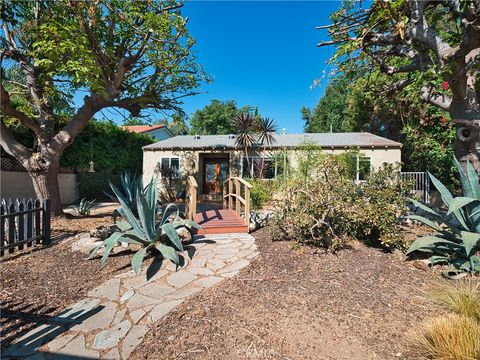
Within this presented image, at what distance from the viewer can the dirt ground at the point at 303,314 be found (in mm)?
2209

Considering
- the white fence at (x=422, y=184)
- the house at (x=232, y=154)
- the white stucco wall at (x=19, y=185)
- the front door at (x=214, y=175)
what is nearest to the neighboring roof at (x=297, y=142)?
the house at (x=232, y=154)

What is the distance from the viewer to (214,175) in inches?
598

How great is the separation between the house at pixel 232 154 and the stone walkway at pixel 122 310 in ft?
31.3

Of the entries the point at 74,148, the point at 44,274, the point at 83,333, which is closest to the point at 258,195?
the point at 44,274

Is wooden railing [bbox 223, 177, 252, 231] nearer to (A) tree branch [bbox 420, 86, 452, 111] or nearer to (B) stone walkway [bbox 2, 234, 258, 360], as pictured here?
(B) stone walkway [bbox 2, 234, 258, 360]

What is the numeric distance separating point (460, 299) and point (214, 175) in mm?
13246

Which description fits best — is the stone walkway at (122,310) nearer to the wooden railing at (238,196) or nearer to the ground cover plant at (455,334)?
the wooden railing at (238,196)

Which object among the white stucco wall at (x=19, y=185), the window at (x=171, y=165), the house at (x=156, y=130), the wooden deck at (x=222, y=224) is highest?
the house at (x=156, y=130)

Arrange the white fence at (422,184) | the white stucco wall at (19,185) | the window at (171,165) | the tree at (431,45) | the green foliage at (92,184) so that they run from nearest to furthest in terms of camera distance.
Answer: the tree at (431,45) → the white stucco wall at (19,185) → the white fence at (422,184) → the green foliage at (92,184) → the window at (171,165)

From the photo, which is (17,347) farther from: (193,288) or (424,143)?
(424,143)

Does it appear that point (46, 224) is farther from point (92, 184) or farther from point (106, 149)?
point (106, 149)

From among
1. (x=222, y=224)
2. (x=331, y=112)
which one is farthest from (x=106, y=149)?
(x=331, y=112)

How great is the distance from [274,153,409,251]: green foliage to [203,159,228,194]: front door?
1007 centimetres

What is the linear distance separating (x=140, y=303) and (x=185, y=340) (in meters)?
1.03
